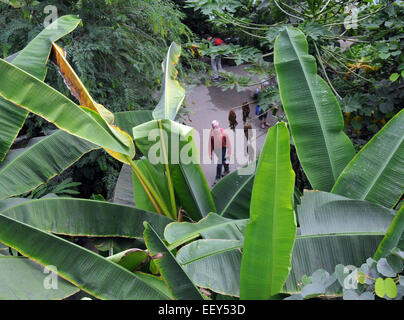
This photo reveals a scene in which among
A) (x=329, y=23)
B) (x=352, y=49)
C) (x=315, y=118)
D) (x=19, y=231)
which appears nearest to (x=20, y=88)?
(x=19, y=231)

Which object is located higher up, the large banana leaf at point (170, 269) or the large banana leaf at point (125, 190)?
the large banana leaf at point (170, 269)

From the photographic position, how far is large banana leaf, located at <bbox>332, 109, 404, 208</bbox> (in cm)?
200

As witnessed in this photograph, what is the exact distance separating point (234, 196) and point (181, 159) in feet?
1.80

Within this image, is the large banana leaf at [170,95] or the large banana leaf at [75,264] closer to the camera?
the large banana leaf at [75,264]

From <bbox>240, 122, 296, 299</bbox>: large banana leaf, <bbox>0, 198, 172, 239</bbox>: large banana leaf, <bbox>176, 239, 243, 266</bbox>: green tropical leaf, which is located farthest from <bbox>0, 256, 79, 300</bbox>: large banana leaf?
<bbox>240, 122, 296, 299</bbox>: large banana leaf

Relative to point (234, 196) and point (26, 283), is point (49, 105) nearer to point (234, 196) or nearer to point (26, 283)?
point (26, 283)

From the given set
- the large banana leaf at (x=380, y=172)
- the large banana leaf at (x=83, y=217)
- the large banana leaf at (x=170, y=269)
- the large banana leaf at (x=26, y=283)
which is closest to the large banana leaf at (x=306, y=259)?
the large banana leaf at (x=170, y=269)

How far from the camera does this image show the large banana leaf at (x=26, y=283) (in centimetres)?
153

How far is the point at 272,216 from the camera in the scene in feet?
4.44

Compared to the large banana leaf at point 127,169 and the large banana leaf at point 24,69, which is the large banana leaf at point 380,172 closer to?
the large banana leaf at point 127,169

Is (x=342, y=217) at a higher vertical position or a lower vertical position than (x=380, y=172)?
lower

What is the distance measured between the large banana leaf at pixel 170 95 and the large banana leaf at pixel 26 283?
128 centimetres

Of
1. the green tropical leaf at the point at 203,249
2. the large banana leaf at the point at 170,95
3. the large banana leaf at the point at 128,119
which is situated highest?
the large banana leaf at the point at 170,95

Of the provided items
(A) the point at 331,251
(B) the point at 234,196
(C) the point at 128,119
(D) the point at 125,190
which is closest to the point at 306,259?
(A) the point at 331,251
